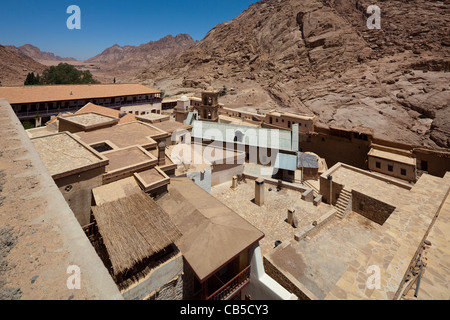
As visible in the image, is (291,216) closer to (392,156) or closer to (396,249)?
(396,249)

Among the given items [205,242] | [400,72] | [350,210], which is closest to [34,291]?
[205,242]

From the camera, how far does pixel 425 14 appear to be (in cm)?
5897

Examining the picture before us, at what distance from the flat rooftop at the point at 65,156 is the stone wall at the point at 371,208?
15054 mm

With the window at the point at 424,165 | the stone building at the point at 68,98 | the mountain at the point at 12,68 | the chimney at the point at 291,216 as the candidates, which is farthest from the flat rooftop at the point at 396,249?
the mountain at the point at 12,68

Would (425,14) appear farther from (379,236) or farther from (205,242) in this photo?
(205,242)

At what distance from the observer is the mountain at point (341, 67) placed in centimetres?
3838

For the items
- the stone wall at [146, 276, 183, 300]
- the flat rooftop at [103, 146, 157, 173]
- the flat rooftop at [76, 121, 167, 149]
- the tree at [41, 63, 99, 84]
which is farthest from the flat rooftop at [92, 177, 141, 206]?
the tree at [41, 63, 99, 84]

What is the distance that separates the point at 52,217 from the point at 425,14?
87107mm

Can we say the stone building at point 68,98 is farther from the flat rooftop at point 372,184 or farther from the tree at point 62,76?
the flat rooftop at point 372,184

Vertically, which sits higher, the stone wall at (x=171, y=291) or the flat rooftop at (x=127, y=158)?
the flat rooftop at (x=127, y=158)

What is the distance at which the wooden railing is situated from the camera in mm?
8281

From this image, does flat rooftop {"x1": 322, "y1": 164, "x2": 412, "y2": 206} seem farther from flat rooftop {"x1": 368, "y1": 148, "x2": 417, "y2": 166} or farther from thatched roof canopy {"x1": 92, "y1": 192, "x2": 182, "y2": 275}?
thatched roof canopy {"x1": 92, "y1": 192, "x2": 182, "y2": 275}

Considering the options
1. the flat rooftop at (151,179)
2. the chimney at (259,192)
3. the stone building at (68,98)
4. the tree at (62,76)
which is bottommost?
the chimney at (259,192)
